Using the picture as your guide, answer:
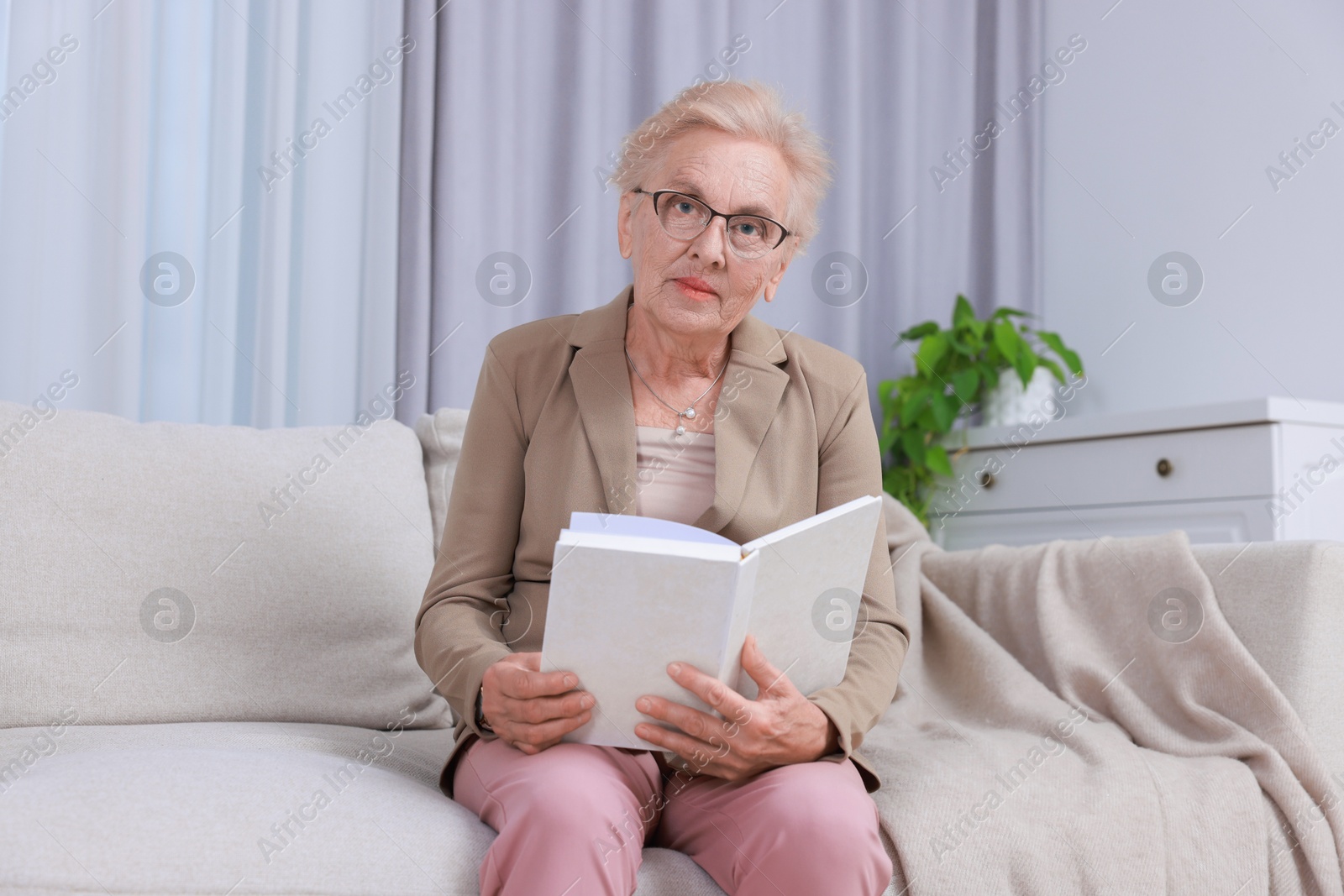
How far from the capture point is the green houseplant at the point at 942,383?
242cm

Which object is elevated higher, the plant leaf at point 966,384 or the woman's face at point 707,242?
the woman's face at point 707,242

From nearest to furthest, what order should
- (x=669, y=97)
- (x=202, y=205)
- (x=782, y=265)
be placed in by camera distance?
(x=782, y=265) < (x=202, y=205) < (x=669, y=97)

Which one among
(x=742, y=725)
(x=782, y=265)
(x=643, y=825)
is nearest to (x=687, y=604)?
A: (x=742, y=725)

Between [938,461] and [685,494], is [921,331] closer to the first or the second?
[938,461]

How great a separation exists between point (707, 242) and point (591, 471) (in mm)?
271

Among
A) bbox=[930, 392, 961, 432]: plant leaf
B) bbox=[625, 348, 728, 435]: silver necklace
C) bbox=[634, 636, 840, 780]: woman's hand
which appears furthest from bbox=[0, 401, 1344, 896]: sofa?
bbox=[930, 392, 961, 432]: plant leaf

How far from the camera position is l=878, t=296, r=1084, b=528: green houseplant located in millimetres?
2424

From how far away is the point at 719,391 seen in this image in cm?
125

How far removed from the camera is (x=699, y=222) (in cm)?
117

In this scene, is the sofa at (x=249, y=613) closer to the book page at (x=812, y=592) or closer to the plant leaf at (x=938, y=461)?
the book page at (x=812, y=592)

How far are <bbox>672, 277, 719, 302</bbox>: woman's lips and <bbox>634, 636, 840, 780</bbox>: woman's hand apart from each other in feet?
1.32

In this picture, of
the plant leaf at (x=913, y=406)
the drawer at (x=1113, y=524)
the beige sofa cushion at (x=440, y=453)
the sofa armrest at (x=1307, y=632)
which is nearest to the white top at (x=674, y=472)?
the beige sofa cushion at (x=440, y=453)

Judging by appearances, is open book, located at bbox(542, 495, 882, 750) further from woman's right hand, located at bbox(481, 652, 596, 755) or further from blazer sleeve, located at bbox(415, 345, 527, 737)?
blazer sleeve, located at bbox(415, 345, 527, 737)

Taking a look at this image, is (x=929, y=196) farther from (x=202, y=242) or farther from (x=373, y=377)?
(x=202, y=242)
